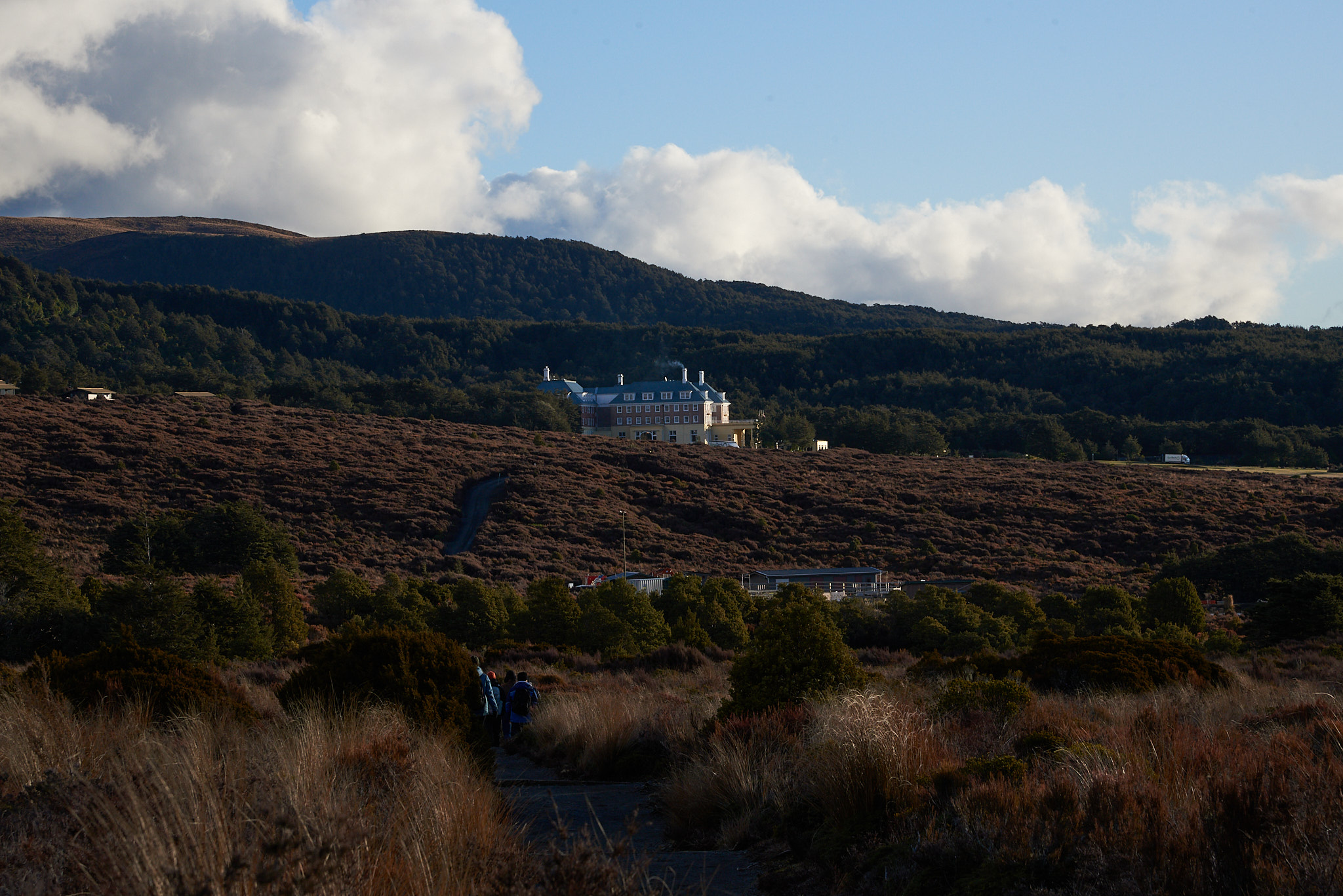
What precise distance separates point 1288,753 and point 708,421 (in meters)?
112

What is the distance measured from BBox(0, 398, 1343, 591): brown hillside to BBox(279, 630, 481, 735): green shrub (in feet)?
111

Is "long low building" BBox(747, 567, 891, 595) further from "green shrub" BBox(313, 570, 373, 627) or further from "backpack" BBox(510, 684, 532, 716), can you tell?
"backpack" BBox(510, 684, 532, 716)

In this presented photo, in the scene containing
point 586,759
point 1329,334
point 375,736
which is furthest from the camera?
point 1329,334

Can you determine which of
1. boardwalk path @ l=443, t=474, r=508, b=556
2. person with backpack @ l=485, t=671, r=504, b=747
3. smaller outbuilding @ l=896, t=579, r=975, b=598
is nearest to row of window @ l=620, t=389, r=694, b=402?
boardwalk path @ l=443, t=474, r=508, b=556

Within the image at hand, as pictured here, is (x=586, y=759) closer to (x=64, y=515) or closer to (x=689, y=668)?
(x=689, y=668)

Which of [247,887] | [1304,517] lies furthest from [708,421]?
[247,887]

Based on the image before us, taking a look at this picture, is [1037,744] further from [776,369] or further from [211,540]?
[776,369]

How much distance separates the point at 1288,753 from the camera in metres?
5.91

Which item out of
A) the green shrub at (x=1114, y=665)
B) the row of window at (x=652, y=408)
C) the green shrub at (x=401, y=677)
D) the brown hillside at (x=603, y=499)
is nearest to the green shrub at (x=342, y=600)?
the brown hillside at (x=603, y=499)

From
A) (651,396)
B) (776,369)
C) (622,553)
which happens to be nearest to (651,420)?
(651,396)

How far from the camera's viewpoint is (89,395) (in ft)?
262

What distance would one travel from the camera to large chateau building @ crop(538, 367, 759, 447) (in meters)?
115

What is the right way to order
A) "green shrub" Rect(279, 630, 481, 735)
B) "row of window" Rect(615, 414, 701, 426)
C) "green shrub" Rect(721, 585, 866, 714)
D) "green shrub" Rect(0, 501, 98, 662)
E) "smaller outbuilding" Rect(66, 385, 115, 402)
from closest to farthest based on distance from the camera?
"green shrub" Rect(279, 630, 481, 735) → "green shrub" Rect(721, 585, 866, 714) → "green shrub" Rect(0, 501, 98, 662) → "smaller outbuilding" Rect(66, 385, 115, 402) → "row of window" Rect(615, 414, 701, 426)

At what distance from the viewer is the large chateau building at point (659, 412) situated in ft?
378
